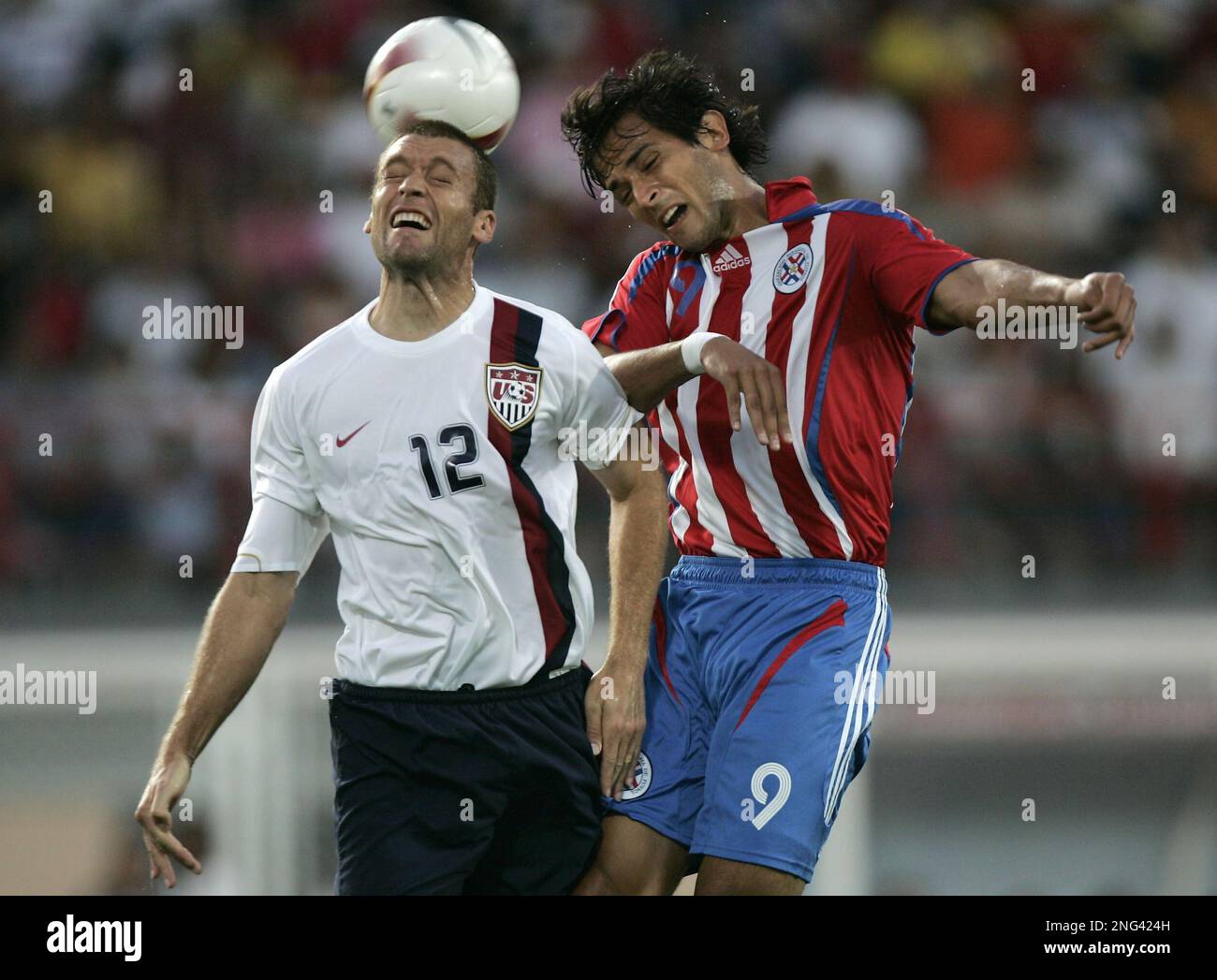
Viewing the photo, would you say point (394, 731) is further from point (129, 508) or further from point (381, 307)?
point (129, 508)

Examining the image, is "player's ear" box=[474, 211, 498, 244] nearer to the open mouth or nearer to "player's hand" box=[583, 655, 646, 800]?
the open mouth

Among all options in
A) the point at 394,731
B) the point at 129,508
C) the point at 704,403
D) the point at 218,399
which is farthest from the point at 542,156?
the point at 394,731

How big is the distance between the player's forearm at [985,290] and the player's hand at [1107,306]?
12 cm

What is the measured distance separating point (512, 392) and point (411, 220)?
0.43m

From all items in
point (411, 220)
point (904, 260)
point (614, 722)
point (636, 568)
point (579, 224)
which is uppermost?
point (579, 224)

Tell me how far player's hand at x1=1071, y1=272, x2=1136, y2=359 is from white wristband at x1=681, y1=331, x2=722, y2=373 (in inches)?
32.4

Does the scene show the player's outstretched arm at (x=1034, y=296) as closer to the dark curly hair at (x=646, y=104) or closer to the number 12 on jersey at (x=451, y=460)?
the dark curly hair at (x=646, y=104)

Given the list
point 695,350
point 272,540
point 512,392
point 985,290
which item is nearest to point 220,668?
point 272,540

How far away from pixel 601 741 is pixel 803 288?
114 cm

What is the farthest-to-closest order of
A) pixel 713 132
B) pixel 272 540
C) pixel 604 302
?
pixel 604 302 < pixel 713 132 < pixel 272 540

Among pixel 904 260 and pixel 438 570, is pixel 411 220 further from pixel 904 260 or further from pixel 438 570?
pixel 904 260

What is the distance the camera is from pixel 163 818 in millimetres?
3613

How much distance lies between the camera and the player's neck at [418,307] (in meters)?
3.81

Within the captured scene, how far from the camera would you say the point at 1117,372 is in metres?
8.41
